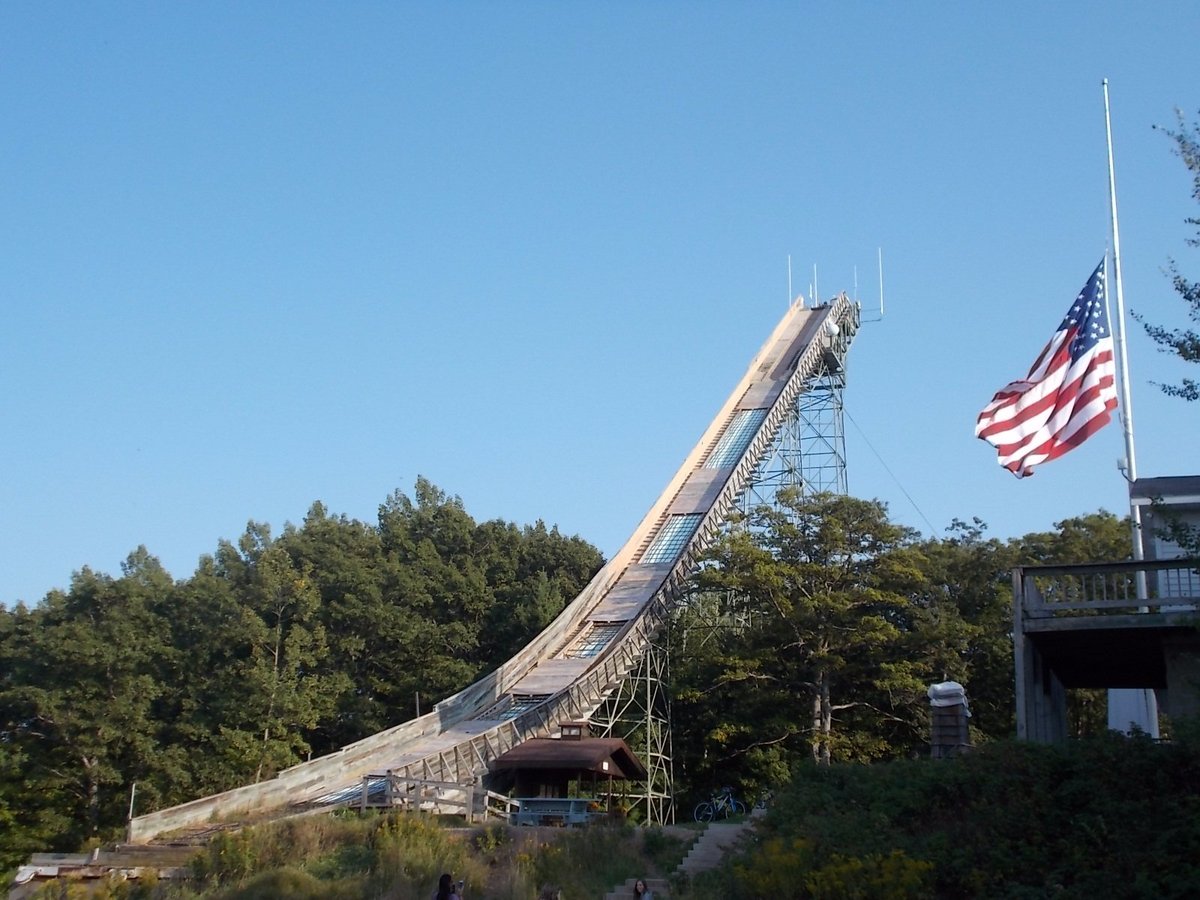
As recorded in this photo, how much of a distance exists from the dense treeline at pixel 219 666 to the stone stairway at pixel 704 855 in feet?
59.9

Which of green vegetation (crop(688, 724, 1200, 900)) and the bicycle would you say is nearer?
green vegetation (crop(688, 724, 1200, 900))

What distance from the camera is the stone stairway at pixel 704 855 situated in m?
17.6

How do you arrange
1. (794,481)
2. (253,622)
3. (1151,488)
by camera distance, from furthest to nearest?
(794,481) → (253,622) → (1151,488)

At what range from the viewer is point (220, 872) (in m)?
20.5

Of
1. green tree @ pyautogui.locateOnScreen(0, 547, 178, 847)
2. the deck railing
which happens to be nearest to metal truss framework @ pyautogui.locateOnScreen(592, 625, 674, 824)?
green tree @ pyautogui.locateOnScreen(0, 547, 178, 847)

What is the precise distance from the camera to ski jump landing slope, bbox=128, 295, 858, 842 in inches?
1121

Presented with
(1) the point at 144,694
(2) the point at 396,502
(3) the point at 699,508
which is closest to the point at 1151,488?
(3) the point at 699,508

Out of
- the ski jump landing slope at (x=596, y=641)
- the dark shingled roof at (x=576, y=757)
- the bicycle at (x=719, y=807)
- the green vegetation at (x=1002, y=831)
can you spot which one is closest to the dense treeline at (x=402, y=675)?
the bicycle at (x=719, y=807)

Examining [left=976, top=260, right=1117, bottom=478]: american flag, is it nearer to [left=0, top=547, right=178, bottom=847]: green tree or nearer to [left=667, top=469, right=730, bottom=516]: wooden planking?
[left=667, top=469, right=730, bottom=516]: wooden planking

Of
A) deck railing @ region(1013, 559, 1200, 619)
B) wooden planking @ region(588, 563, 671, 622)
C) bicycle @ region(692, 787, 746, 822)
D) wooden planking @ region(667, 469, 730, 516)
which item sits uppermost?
wooden planking @ region(667, 469, 730, 516)

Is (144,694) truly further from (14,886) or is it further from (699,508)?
(699,508)

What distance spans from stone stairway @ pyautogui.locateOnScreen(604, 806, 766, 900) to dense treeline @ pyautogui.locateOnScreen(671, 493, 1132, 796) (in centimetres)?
→ 1330

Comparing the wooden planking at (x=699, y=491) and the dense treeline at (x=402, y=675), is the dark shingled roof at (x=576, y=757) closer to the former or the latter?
the dense treeline at (x=402, y=675)

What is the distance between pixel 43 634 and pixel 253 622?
5.76 m
